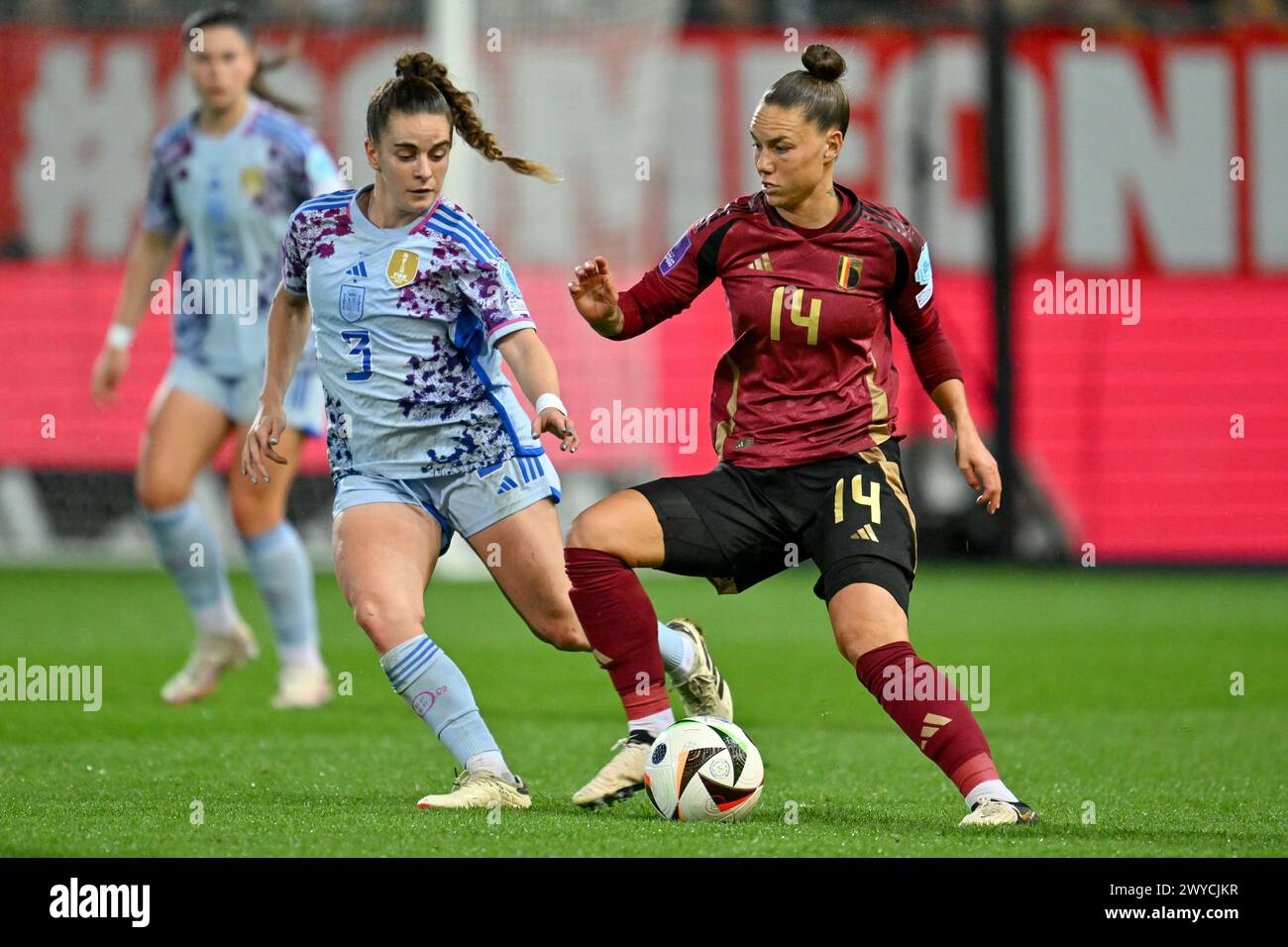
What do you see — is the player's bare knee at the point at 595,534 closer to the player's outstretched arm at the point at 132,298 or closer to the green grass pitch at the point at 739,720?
the green grass pitch at the point at 739,720

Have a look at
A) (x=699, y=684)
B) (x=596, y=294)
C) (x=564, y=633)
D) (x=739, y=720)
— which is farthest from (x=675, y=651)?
(x=739, y=720)

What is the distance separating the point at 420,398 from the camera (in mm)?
5250

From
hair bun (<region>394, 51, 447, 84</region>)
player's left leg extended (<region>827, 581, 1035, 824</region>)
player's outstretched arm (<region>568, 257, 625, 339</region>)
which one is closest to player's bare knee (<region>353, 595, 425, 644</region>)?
player's outstretched arm (<region>568, 257, 625, 339</region>)

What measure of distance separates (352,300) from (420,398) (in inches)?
12.4

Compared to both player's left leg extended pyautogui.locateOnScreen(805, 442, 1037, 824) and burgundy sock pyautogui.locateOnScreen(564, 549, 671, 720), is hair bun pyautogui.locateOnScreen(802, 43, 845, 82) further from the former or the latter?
burgundy sock pyautogui.locateOnScreen(564, 549, 671, 720)

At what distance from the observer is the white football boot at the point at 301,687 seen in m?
7.66

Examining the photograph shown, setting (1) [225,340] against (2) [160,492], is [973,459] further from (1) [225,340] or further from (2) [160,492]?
(2) [160,492]

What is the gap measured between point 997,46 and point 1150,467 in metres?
3.51

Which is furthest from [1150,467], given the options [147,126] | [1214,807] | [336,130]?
[1214,807]

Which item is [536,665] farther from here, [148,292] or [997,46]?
[997,46]

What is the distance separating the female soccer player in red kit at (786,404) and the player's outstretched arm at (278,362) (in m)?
0.86

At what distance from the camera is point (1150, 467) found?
15453 mm
